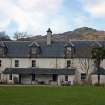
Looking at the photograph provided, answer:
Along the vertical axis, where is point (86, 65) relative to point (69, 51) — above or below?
below

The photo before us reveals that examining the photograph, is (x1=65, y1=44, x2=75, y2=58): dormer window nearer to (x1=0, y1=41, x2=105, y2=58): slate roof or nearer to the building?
the building

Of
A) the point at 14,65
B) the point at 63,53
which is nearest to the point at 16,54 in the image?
the point at 14,65

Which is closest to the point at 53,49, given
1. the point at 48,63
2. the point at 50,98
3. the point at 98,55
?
the point at 48,63

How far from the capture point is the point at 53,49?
92125 mm

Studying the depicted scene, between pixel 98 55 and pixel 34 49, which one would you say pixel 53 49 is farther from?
pixel 98 55

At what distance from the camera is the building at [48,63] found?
291 ft

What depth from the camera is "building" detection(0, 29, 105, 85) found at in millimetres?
88562

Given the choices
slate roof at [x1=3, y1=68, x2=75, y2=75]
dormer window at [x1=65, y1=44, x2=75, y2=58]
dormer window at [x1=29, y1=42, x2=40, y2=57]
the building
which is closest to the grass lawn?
slate roof at [x1=3, y1=68, x2=75, y2=75]

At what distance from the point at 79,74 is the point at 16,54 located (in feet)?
44.2

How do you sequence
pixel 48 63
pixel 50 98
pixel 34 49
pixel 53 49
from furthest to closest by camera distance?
Answer: pixel 34 49, pixel 53 49, pixel 48 63, pixel 50 98

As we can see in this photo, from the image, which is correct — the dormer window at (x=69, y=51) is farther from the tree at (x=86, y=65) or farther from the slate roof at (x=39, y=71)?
the slate roof at (x=39, y=71)

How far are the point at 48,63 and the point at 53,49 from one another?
3169mm

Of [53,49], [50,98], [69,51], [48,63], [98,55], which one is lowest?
[50,98]

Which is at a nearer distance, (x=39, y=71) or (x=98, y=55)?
(x=98, y=55)
